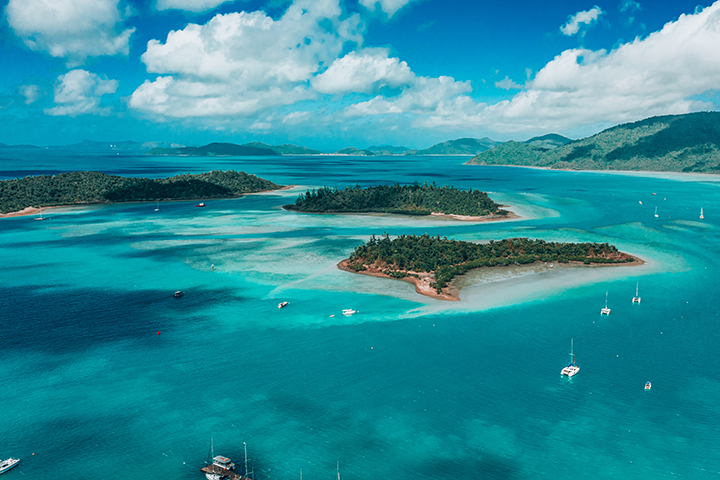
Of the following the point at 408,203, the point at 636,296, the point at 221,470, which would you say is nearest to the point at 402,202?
the point at 408,203

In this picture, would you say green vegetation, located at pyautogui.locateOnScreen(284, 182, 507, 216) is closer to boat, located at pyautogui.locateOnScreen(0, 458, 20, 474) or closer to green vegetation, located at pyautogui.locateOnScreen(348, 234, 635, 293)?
green vegetation, located at pyautogui.locateOnScreen(348, 234, 635, 293)

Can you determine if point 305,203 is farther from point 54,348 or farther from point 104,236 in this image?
point 54,348

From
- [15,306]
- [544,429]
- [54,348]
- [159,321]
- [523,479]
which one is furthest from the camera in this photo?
[15,306]

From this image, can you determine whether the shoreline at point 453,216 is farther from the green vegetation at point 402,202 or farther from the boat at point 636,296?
the boat at point 636,296

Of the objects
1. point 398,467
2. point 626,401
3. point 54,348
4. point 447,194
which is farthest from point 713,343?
point 447,194

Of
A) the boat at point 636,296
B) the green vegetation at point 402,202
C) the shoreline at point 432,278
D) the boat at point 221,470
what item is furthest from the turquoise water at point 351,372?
the green vegetation at point 402,202

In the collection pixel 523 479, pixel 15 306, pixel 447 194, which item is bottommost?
pixel 523 479

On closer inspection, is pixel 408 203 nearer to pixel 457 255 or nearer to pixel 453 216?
pixel 453 216
